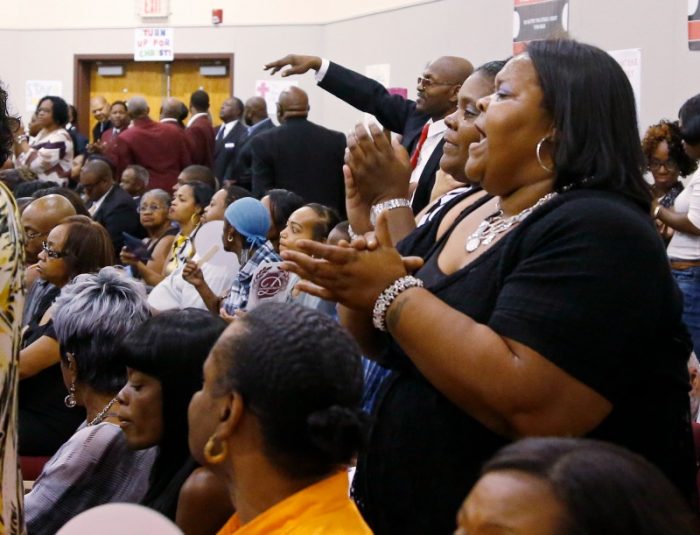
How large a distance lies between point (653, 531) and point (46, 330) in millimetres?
2806

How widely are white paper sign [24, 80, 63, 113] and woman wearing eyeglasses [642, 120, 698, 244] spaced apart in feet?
29.6

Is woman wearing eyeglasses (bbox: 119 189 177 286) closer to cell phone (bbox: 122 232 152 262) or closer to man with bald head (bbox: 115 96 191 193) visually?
cell phone (bbox: 122 232 152 262)

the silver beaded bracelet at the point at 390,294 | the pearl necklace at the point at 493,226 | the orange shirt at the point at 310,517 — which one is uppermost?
the pearl necklace at the point at 493,226

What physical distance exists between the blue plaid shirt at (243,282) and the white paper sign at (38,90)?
9.04m

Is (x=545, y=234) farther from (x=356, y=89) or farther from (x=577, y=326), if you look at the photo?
(x=356, y=89)

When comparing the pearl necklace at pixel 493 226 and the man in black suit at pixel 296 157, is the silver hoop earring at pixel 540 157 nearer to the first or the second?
the pearl necklace at pixel 493 226

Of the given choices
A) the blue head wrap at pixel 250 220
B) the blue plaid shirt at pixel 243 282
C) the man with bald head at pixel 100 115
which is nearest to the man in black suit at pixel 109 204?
the blue head wrap at pixel 250 220

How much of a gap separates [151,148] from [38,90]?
4456 mm

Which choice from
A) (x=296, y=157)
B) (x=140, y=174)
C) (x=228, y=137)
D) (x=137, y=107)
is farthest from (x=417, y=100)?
(x=228, y=137)

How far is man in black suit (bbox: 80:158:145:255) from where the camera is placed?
698cm

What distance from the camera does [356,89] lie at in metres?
4.47

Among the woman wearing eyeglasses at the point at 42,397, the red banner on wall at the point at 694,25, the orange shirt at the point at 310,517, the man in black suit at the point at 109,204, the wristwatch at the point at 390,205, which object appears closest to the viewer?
the orange shirt at the point at 310,517

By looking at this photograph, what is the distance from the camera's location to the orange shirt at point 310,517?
1.57 metres

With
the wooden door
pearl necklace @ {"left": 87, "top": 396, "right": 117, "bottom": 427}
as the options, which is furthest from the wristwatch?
the wooden door
